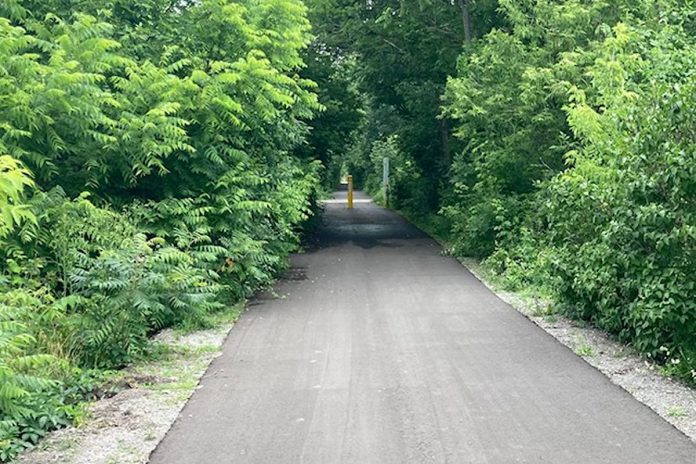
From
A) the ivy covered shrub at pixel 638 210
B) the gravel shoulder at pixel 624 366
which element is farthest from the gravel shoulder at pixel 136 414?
the ivy covered shrub at pixel 638 210

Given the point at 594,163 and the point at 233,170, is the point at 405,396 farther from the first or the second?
the point at 233,170

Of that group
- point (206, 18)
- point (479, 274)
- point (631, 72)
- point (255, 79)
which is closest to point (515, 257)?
point (479, 274)

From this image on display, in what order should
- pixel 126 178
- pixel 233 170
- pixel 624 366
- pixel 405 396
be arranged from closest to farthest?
pixel 405 396, pixel 624 366, pixel 126 178, pixel 233 170

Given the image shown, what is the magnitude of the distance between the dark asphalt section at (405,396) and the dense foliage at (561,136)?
1.14m

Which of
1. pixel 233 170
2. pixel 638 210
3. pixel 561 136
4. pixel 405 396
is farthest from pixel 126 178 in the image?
pixel 561 136

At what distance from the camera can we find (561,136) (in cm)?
1148

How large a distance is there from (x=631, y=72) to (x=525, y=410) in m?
5.64

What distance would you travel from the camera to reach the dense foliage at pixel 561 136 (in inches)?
262

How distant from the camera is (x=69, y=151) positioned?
27.9ft

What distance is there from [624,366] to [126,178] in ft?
22.2

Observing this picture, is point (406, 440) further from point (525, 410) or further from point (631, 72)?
point (631, 72)

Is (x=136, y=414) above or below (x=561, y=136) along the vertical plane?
below

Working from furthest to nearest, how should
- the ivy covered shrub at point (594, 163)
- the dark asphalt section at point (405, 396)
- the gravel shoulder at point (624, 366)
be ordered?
the ivy covered shrub at point (594, 163) < the gravel shoulder at point (624, 366) < the dark asphalt section at point (405, 396)

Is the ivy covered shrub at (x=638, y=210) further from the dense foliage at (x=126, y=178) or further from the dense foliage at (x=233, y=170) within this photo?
the dense foliage at (x=126, y=178)
